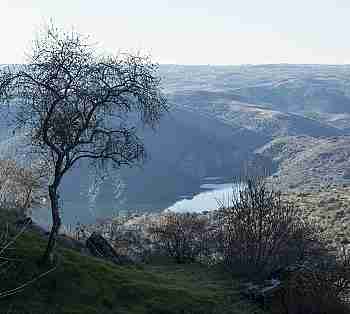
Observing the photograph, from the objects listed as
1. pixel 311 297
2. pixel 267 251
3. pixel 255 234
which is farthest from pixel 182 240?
pixel 311 297

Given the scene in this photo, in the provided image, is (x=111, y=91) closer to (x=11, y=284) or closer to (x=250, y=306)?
(x=11, y=284)

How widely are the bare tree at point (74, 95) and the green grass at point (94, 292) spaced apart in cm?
141

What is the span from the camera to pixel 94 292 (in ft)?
77.4

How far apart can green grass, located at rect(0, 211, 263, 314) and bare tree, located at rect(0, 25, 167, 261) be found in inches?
55.6

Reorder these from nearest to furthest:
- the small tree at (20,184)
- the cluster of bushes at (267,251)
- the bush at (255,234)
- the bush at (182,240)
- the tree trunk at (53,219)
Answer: the cluster of bushes at (267,251), the tree trunk at (53,219), the bush at (255,234), the bush at (182,240), the small tree at (20,184)

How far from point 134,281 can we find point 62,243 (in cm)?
851

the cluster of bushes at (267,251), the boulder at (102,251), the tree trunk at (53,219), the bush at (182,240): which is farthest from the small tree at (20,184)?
the tree trunk at (53,219)

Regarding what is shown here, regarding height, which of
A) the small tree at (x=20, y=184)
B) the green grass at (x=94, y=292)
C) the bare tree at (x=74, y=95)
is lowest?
the small tree at (x=20, y=184)

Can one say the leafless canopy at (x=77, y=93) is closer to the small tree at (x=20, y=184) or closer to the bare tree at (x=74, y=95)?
the bare tree at (x=74, y=95)

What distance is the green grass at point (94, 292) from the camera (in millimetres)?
21578

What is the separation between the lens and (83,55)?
22.8 m

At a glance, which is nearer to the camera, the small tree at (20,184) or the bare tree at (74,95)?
the bare tree at (74,95)

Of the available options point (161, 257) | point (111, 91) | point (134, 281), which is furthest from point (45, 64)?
point (161, 257)

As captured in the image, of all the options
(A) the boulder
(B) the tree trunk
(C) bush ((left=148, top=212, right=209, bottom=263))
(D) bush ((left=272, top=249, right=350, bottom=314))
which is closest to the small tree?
(C) bush ((left=148, top=212, right=209, bottom=263))
